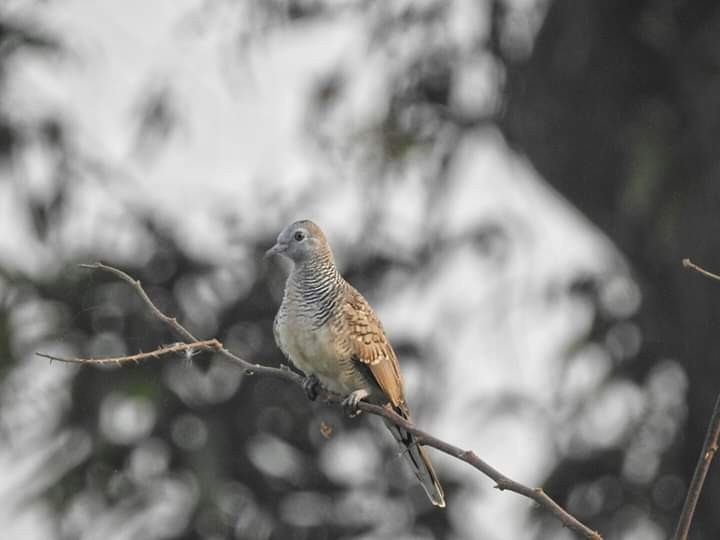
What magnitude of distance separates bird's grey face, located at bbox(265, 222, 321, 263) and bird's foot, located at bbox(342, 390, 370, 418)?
1.48ft

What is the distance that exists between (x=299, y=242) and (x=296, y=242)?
10 mm

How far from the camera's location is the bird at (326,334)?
181 inches

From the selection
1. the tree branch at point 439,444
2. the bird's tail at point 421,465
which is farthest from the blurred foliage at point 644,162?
the tree branch at point 439,444

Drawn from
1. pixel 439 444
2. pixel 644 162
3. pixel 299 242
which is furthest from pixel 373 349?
pixel 644 162

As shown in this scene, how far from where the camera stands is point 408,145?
9.77m

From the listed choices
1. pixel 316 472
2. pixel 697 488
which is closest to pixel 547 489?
pixel 316 472

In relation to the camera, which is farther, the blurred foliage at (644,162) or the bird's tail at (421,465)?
the blurred foliage at (644,162)

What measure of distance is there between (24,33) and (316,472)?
3588 mm

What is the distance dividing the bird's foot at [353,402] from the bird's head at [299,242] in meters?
0.45

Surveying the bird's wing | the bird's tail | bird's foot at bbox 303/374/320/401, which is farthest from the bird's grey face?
the bird's tail

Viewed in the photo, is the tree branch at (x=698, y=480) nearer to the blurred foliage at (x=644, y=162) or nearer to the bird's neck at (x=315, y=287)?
the bird's neck at (x=315, y=287)

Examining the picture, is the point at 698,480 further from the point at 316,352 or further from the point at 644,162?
the point at 644,162

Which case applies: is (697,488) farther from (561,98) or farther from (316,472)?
(316,472)

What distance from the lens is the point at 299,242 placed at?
185 inches
